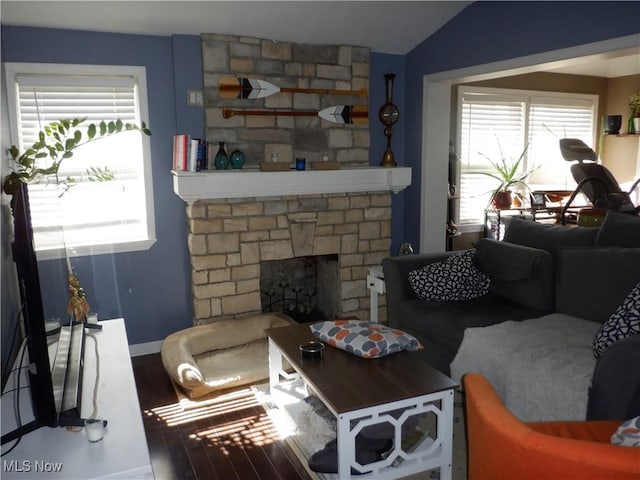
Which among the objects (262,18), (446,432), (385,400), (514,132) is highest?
(262,18)

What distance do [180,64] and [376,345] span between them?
2.47m

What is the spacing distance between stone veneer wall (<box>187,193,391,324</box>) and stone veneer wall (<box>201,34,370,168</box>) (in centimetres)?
37

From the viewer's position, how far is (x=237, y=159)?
386cm

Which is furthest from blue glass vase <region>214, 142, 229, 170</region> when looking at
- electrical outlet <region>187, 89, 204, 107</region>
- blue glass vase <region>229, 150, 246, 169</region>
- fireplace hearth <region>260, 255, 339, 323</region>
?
fireplace hearth <region>260, 255, 339, 323</region>

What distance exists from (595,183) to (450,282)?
90.7 inches

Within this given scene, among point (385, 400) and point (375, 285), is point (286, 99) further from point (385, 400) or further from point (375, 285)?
point (385, 400)

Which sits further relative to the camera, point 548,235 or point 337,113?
point 337,113

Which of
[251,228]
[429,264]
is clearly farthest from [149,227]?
[429,264]

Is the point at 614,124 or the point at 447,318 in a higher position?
the point at 614,124

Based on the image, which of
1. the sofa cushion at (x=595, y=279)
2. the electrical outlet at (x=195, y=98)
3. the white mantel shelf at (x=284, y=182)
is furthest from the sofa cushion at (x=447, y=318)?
the electrical outlet at (x=195, y=98)

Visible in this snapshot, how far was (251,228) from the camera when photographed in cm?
403

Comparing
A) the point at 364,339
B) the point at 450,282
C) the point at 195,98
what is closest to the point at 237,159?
the point at 195,98

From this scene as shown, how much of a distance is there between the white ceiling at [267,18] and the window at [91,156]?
0.31 m

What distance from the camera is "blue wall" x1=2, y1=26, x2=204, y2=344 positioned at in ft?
11.4
